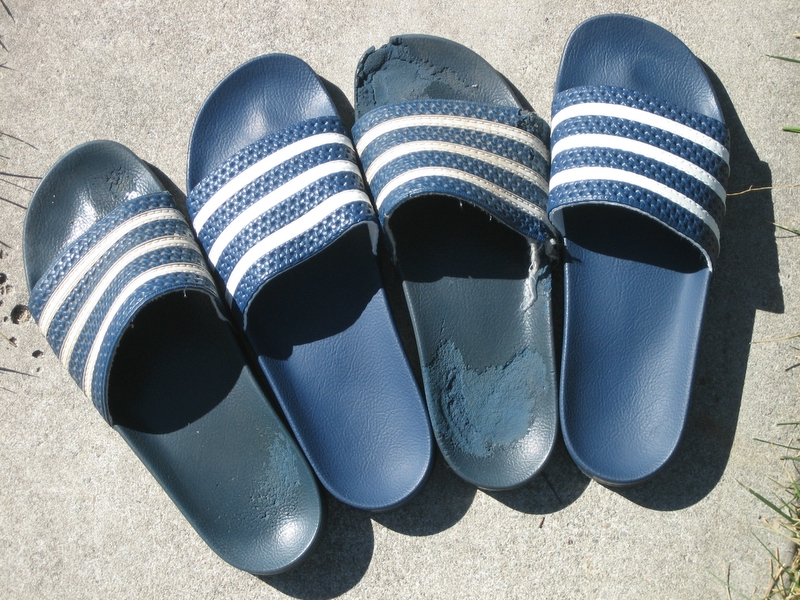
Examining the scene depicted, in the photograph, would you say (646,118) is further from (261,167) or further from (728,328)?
(261,167)

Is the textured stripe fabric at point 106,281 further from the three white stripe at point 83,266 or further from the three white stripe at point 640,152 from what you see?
the three white stripe at point 640,152

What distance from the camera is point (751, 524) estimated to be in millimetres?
1201

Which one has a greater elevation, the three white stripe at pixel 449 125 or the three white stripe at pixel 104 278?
the three white stripe at pixel 449 125

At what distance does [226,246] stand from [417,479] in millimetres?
490

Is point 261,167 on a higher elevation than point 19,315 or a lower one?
higher

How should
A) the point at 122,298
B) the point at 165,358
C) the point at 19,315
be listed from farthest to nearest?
1. the point at 19,315
2. the point at 165,358
3. the point at 122,298

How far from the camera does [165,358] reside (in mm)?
1172

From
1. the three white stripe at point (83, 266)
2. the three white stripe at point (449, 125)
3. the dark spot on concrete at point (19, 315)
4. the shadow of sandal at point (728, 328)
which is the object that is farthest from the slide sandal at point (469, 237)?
the dark spot on concrete at point (19, 315)

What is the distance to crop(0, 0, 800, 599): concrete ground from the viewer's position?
3.93 feet

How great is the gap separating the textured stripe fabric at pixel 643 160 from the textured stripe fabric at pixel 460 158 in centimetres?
4

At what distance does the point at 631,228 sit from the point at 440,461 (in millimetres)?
524

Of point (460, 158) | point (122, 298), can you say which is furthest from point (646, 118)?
point (122, 298)

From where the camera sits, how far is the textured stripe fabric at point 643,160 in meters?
1.09

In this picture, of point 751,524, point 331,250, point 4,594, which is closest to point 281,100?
point 331,250
